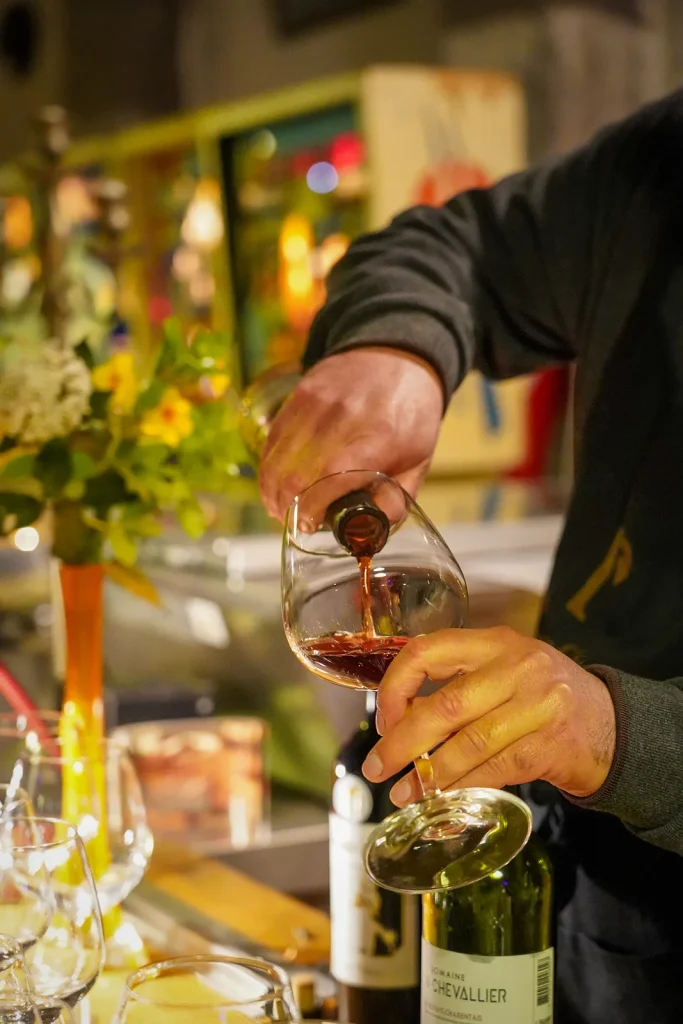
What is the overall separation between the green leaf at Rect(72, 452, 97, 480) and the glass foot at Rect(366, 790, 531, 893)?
59 cm

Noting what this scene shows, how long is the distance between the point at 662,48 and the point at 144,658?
3.73m

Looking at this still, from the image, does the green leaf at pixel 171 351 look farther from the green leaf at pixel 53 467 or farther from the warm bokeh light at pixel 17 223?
the warm bokeh light at pixel 17 223

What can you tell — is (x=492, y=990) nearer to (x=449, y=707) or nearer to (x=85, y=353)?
(x=449, y=707)

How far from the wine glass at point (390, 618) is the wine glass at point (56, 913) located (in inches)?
8.4

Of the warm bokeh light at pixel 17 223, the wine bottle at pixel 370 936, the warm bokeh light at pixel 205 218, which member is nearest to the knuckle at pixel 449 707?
the wine bottle at pixel 370 936

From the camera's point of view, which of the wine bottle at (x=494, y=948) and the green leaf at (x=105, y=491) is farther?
the green leaf at (x=105, y=491)

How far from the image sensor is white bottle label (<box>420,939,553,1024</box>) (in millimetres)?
898

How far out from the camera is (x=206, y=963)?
0.77 metres

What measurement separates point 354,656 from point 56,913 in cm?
30

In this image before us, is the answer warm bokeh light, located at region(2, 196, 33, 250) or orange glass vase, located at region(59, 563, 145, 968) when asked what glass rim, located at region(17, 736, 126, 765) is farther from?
warm bokeh light, located at region(2, 196, 33, 250)

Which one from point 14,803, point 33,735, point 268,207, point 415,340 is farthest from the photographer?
point 268,207

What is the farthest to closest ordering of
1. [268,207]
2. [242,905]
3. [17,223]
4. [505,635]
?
[17,223]
[268,207]
[242,905]
[505,635]

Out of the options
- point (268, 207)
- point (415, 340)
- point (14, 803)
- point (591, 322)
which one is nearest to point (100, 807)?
point (14, 803)

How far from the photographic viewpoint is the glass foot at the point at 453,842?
877mm
